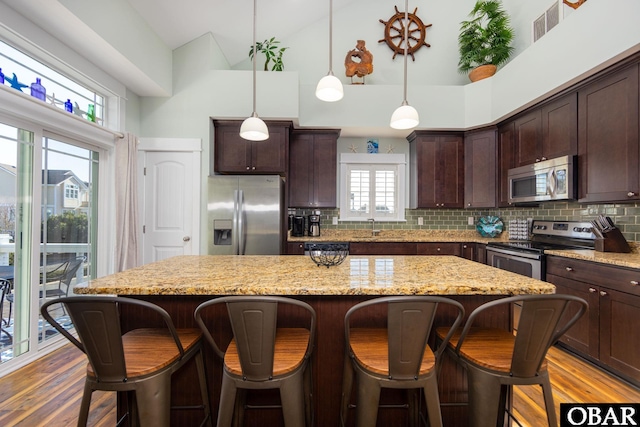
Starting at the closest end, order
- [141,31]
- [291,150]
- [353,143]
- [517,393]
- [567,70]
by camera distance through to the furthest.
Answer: [517,393] < [567,70] < [141,31] < [291,150] < [353,143]

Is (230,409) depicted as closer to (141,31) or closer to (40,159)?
(40,159)

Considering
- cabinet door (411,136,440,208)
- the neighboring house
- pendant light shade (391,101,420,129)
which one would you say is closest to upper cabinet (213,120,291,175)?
the neighboring house

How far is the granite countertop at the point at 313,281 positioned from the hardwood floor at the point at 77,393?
0.91 metres

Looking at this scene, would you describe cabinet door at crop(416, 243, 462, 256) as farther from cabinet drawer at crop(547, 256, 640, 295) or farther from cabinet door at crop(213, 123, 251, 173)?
cabinet door at crop(213, 123, 251, 173)

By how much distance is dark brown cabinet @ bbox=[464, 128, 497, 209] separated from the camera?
3.83 m

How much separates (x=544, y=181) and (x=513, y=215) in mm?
1043

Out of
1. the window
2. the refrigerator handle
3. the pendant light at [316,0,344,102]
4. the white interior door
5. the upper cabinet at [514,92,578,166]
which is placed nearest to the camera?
the pendant light at [316,0,344,102]

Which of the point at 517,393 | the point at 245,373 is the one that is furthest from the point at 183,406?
the point at 517,393

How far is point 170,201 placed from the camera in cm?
355

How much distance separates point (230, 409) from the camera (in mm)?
1127

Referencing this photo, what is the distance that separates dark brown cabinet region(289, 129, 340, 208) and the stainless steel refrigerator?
2.16ft

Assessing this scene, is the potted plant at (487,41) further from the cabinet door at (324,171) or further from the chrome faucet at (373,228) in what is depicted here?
the chrome faucet at (373,228)

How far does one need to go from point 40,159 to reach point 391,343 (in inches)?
118

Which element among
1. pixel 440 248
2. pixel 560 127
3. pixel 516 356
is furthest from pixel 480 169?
pixel 516 356
